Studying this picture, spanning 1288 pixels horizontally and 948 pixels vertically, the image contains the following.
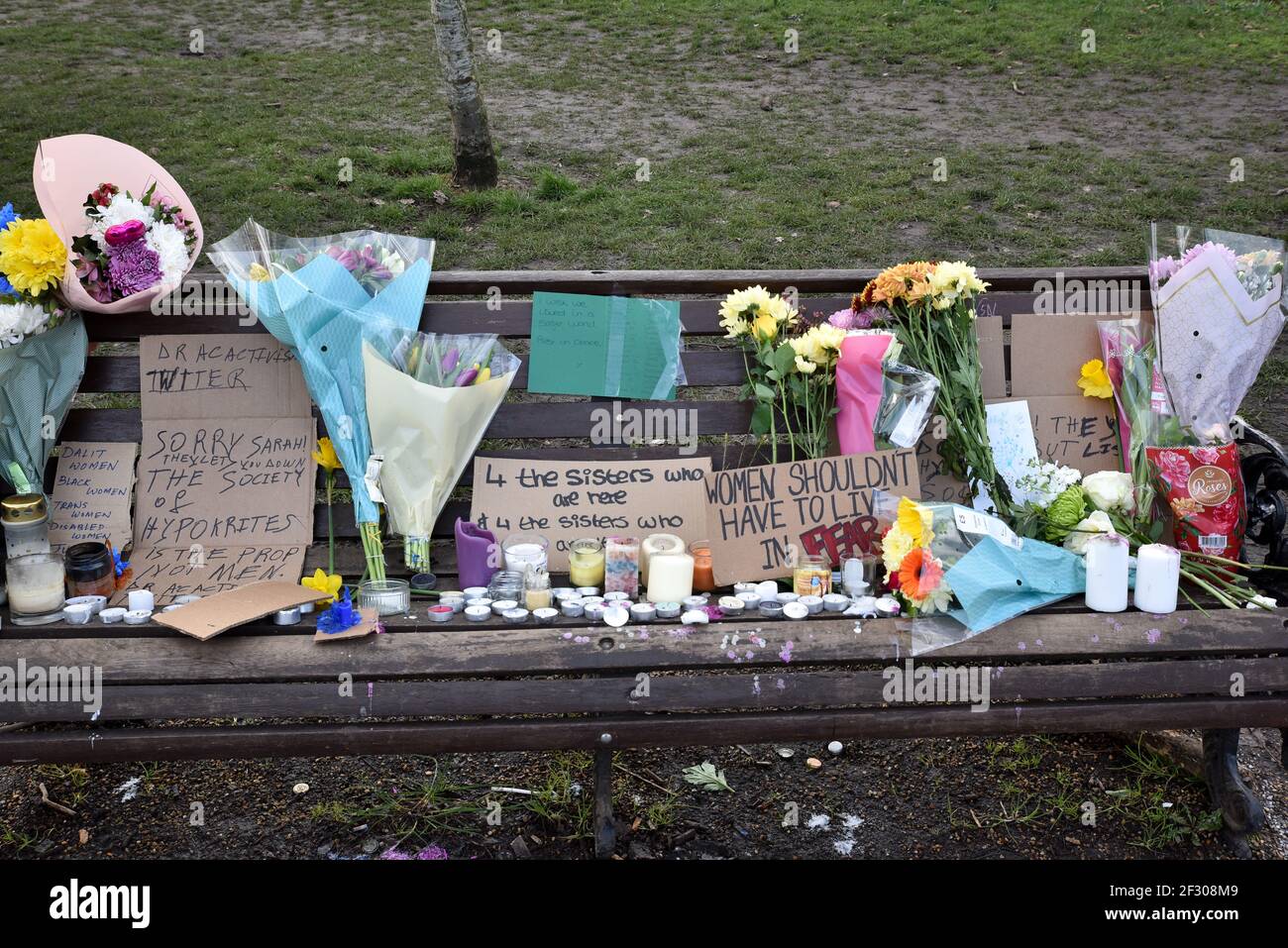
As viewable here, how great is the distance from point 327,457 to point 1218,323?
2352 mm

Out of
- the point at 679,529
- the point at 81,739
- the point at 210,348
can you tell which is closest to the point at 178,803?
the point at 81,739

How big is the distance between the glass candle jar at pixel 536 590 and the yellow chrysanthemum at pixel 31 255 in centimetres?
142

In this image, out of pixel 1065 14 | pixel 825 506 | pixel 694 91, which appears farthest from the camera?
pixel 1065 14

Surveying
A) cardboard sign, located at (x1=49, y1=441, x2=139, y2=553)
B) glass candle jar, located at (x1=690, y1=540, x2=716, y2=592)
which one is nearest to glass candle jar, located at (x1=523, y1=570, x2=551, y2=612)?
glass candle jar, located at (x1=690, y1=540, x2=716, y2=592)

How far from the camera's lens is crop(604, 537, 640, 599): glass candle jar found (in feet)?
9.00

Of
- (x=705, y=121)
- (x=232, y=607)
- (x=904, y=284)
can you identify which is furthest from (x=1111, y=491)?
(x=705, y=121)

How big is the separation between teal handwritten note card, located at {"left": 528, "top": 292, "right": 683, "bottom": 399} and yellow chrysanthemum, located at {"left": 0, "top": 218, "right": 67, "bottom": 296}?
1213mm

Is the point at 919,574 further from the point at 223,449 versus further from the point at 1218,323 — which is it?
the point at 223,449

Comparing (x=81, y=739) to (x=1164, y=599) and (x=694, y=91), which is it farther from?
(x=694, y=91)

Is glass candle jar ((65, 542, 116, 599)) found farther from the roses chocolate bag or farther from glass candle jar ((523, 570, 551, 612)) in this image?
the roses chocolate bag

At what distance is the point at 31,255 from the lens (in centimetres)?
274

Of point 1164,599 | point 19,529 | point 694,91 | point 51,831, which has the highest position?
point 694,91

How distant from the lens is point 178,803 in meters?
3.00

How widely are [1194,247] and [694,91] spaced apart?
6145mm
